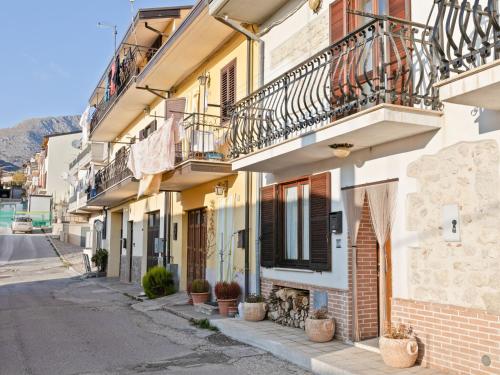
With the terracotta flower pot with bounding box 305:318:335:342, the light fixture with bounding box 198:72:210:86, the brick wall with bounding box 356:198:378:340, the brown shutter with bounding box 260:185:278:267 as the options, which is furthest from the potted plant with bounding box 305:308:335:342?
the light fixture with bounding box 198:72:210:86

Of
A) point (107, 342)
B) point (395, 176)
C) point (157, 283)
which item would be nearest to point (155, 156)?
point (157, 283)

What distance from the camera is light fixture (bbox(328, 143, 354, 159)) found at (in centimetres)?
800

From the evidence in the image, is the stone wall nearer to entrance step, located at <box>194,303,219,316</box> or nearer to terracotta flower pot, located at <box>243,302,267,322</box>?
terracotta flower pot, located at <box>243,302,267,322</box>

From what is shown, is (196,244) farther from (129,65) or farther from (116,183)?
(129,65)

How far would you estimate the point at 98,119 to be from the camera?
23953 millimetres

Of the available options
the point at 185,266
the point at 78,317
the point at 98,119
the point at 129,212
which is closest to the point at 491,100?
the point at 78,317

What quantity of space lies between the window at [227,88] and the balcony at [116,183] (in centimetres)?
440

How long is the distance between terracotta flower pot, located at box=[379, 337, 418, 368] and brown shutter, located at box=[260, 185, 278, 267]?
394 cm

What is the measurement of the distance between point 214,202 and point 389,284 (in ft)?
20.5

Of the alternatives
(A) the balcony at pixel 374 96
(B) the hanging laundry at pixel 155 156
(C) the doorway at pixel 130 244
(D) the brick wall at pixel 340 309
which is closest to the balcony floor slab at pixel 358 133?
(A) the balcony at pixel 374 96

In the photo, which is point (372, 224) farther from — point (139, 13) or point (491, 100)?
point (139, 13)

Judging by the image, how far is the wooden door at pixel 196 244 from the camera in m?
14.2

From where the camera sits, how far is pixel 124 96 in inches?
730

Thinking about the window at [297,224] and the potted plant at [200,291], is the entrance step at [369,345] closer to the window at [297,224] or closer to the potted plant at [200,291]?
the window at [297,224]
